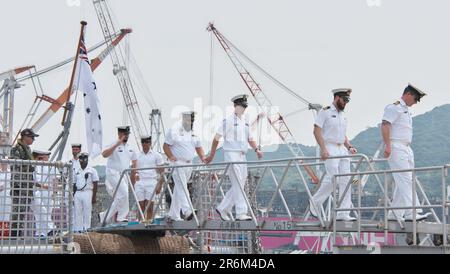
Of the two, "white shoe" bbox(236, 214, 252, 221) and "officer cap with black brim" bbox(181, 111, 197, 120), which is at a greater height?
"officer cap with black brim" bbox(181, 111, 197, 120)

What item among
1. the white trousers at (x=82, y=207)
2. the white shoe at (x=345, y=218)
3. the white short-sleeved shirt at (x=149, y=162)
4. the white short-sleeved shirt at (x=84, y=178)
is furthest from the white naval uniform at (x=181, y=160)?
the white shoe at (x=345, y=218)

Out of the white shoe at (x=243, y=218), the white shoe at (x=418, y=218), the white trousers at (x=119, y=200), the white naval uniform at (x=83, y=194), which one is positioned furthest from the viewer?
the white naval uniform at (x=83, y=194)

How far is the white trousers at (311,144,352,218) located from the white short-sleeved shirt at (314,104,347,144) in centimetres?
12

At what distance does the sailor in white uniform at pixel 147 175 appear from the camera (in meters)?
15.6

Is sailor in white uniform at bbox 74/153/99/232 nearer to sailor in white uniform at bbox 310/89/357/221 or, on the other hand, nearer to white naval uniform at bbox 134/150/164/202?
white naval uniform at bbox 134/150/164/202

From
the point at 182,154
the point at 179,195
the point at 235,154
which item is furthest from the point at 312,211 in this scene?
the point at 182,154

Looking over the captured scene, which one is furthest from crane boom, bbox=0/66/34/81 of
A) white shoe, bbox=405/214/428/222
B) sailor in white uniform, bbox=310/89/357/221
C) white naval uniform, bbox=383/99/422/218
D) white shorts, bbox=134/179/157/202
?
white shoe, bbox=405/214/428/222

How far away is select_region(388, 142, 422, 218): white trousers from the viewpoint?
39.8 feet

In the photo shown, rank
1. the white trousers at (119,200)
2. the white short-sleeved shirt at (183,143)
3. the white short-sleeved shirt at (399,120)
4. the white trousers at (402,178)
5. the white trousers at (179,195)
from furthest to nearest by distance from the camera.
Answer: the white trousers at (119,200) < the white short-sleeved shirt at (183,143) < the white trousers at (179,195) < the white short-sleeved shirt at (399,120) < the white trousers at (402,178)

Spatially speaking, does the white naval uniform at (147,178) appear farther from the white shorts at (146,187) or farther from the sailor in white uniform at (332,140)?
the sailor in white uniform at (332,140)

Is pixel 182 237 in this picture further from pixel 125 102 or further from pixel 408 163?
pixel 125 102

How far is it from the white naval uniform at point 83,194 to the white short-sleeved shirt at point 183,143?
201 centimetres

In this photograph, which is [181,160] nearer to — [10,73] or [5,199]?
[5,199]
